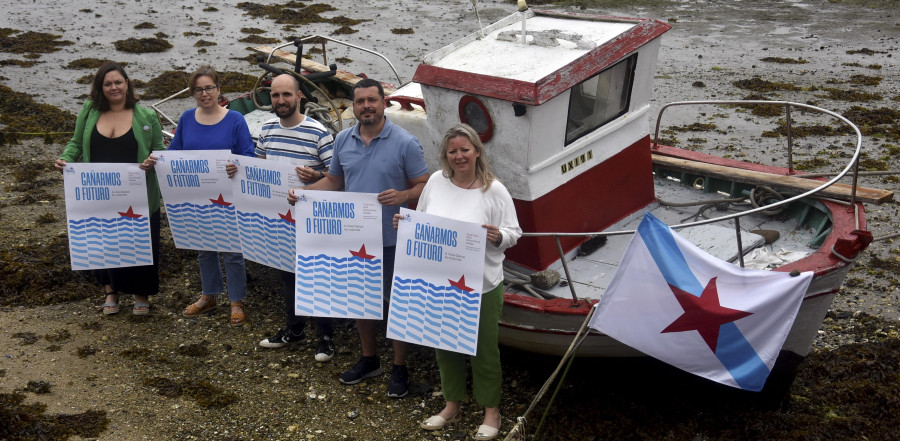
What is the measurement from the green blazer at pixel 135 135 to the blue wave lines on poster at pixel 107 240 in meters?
0.27

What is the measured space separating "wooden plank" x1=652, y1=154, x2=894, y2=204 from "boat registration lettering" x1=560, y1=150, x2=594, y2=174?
151 cm

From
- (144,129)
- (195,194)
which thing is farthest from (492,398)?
(144,129)

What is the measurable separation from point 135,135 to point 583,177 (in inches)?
142

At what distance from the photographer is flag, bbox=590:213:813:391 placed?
482cm

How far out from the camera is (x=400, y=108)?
7.11 meters

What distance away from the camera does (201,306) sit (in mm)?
7316

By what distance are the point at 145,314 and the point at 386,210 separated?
3.01 metres

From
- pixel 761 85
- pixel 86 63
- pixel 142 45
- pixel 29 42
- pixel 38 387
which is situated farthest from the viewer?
pixel 29 42

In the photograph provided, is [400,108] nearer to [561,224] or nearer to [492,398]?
[561,224]

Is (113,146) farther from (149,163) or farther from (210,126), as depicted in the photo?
(210,126)

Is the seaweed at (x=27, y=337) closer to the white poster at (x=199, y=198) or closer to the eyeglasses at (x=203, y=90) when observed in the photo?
the white poster at (x=199, y=198)

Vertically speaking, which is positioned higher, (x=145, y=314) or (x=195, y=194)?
(x=195, y=194)

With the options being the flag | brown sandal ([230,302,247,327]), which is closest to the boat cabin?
the flag

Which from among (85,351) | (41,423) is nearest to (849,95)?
(85,351)
